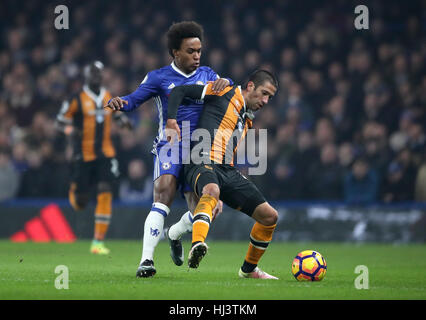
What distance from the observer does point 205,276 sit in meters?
7.61

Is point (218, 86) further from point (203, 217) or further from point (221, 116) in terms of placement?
point (203, 217)

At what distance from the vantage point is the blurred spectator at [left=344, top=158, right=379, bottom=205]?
46.0 feet

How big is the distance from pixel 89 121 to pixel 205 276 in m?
5.10

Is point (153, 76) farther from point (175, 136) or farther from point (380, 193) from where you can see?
point (380, 193)

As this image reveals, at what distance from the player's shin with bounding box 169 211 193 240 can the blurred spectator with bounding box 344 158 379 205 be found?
654 cm

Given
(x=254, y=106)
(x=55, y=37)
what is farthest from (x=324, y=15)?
(x=254, y=106)

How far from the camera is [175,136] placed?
24.5ft

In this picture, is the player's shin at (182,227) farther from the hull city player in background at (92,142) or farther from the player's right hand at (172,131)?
the hull city player in background at (92,142)

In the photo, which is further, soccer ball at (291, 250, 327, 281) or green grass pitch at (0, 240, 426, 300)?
soccer ball at (291, 250, 327, 281)

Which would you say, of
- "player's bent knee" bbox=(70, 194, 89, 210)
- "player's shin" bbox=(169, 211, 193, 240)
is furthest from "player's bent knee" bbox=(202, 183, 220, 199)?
"player's bent knee" bbox=(70, 194, 89, 210)

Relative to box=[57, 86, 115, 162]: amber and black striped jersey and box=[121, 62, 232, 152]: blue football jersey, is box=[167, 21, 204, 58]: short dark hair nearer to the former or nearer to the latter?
box=[121, 62, 232, 152]: blue football jersey

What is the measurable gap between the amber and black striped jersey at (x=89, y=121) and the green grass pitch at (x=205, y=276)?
4.92ft

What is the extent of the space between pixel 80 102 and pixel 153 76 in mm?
4527

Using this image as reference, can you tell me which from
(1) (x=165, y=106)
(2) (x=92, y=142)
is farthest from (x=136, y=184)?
(1) (x=165, y=106)
